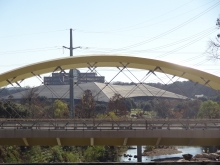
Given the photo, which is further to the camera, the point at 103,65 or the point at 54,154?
the point at 54,154

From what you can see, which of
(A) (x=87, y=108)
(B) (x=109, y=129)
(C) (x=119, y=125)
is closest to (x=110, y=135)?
(B) (x=109, y=129)

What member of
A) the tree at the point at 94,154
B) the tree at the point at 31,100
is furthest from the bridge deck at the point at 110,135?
the tree at the point at 94,154

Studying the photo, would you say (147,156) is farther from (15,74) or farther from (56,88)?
(56,88)

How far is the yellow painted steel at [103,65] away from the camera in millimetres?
25938

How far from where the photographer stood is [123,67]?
26234 mm

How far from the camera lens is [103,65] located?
26.8 meters

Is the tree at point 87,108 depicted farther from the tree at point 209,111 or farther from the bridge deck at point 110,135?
the bridge deck at point 110,135

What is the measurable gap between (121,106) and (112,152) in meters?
15.2

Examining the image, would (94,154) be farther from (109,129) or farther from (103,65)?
(109,129)

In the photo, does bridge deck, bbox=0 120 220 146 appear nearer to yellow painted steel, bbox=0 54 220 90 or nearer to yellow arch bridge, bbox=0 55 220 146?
yellow arch bridge, bbox=0 55 220 146

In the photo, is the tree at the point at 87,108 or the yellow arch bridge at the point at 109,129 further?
the tree at the point at 87,108

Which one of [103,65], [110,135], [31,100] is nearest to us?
[110,135]

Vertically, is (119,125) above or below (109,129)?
above

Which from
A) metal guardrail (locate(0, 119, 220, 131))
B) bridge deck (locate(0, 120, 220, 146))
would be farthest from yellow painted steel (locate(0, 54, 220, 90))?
bridge deck (locate(0, 120, 220, 146))
